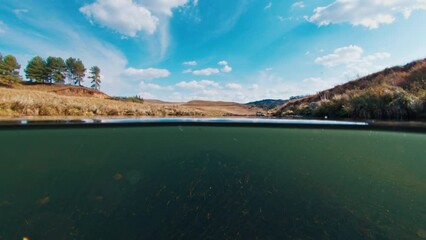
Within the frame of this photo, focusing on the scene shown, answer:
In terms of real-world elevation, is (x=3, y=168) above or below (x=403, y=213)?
above

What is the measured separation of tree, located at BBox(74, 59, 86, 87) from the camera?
7084 cm

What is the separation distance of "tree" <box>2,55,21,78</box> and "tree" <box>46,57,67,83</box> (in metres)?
10.2

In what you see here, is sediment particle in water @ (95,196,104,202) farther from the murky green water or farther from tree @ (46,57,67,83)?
tree @ (46,57,67,83)

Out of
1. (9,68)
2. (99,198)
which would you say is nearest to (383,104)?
(99,198)

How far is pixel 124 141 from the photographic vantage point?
773 centimetres

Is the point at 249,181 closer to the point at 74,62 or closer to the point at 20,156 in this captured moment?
the point at 20,156

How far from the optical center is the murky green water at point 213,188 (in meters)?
3.10

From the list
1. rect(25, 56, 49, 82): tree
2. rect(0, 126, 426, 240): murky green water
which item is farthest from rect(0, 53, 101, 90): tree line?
rect(0, 126, 426, 240): murky green water

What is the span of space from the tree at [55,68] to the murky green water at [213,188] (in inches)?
2995

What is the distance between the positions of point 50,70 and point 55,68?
69.7 inches

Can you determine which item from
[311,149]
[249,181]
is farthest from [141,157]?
[311,149]

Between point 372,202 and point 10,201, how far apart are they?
7.08 meters

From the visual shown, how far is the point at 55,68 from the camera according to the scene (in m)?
67.1

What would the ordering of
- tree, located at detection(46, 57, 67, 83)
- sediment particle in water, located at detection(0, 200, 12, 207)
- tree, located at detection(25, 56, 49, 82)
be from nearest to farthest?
sediment particle in water, located at detection(0, 200, 12, 207) → tree, located at detection(25, 56, 49, 82) → tree, located at detection(46, 57, 67, 83)
